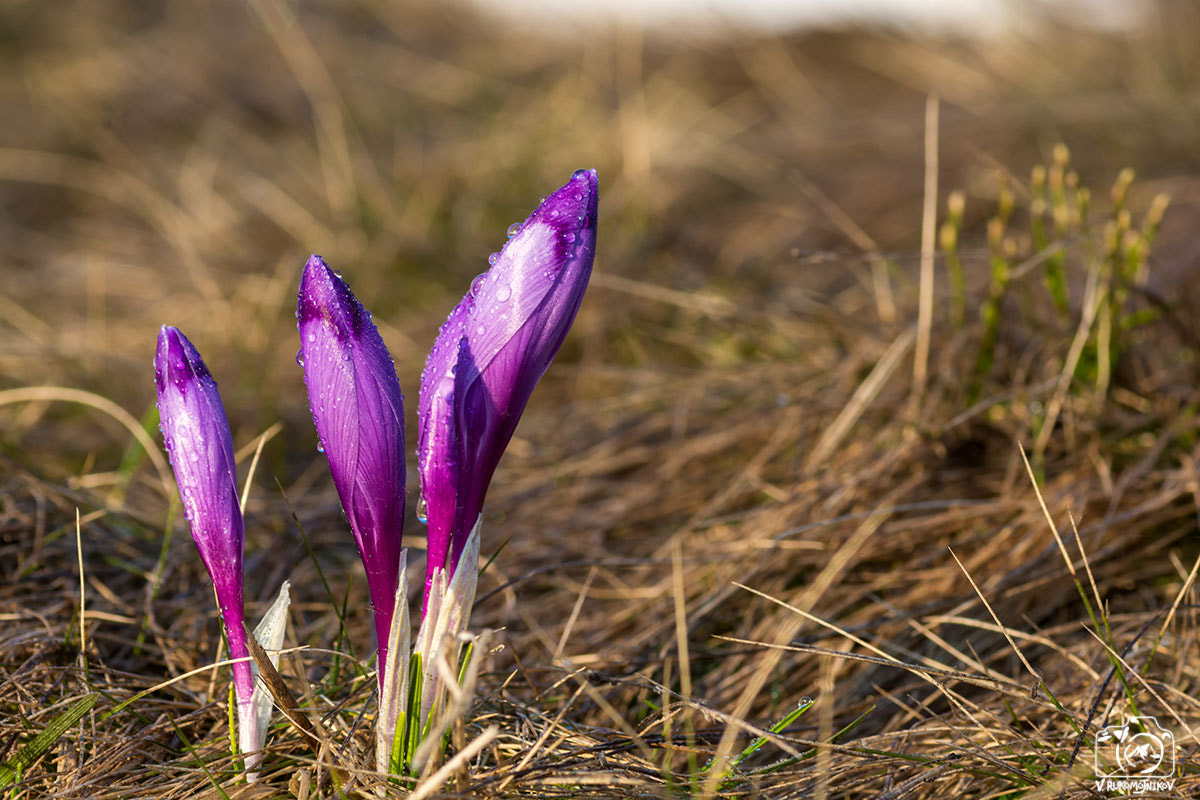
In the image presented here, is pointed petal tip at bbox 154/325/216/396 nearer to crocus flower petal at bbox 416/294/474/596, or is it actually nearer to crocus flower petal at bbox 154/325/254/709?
crocus flower petal at bbox 154/325/254/709

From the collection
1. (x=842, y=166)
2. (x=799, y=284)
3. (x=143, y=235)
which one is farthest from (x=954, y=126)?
(x=143, y=235)

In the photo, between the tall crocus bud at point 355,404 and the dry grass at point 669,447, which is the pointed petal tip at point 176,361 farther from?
the dry grass at point 669,447

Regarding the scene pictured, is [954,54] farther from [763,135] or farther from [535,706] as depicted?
[535,706]

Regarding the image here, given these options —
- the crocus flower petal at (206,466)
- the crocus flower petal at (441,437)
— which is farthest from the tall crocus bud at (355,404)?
the crocus flower petal at (206,466)

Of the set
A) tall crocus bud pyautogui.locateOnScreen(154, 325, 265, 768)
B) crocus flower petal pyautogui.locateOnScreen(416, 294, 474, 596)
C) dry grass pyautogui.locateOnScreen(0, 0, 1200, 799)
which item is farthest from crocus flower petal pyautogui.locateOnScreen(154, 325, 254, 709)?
crocus flower petal pyautogui.locateOnScreen(416, 294, 474, 596)

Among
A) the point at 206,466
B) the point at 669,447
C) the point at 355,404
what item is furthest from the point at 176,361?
the point at 669,447

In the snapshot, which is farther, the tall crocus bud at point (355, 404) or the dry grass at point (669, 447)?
the dry grass at point (669, 447)
